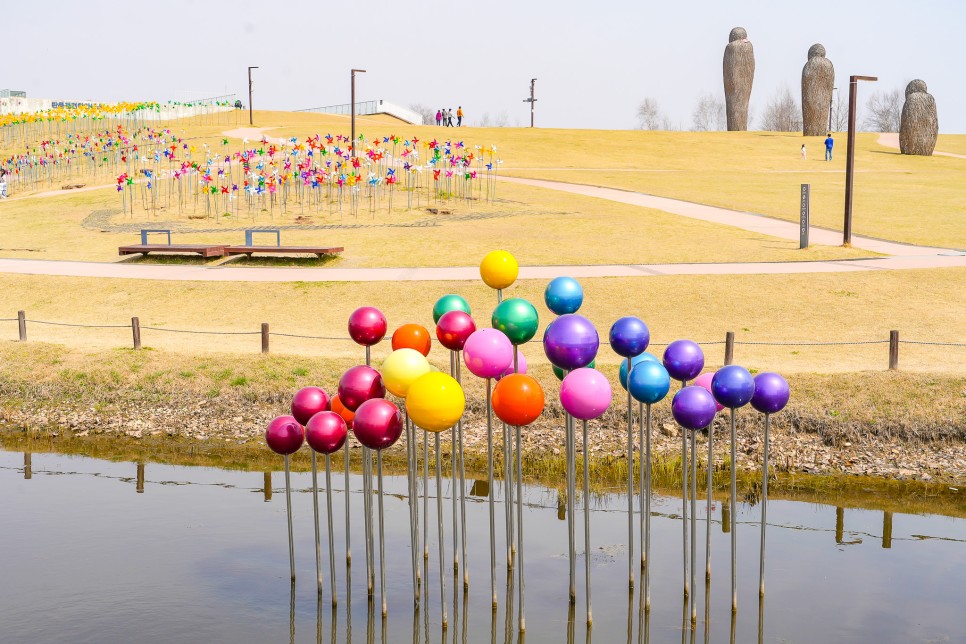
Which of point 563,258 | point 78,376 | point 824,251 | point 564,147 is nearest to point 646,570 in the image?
point 78,376

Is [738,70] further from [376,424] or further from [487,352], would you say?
[376,424]

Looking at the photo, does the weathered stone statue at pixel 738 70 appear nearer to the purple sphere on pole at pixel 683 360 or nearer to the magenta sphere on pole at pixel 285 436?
the purple sphere on pole at pixel 683 360

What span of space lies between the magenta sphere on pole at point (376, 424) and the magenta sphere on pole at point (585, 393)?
60.6 inches

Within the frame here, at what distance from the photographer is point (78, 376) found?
752 inches

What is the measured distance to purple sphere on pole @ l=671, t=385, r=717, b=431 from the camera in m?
9.83

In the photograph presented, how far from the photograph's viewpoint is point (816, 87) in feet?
215

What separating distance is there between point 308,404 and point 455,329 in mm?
1607

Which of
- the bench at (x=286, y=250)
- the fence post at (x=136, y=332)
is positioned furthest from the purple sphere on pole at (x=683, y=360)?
the bench at (x=286, y=250)

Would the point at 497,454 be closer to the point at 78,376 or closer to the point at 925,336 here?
the point at 78,376

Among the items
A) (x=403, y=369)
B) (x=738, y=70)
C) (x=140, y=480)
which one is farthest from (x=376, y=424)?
(x=738, y=70)

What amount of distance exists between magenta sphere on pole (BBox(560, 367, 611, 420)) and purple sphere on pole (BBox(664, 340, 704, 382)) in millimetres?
1310

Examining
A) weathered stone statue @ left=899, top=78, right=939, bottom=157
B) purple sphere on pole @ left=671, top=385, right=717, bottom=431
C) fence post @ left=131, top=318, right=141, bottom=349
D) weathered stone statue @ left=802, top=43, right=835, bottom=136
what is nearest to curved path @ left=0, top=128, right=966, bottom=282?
fence post @ left=131, top=318, right=141, bottom=349

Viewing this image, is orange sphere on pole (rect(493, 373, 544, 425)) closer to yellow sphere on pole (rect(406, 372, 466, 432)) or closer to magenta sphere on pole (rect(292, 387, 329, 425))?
yellow sphere on pole (rect(406, 372, 466, 432))

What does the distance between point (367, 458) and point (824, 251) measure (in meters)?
23.4
